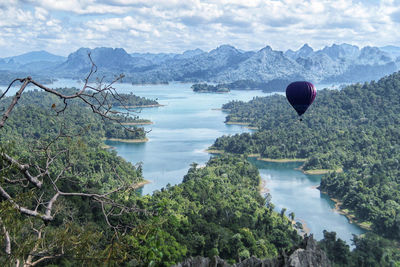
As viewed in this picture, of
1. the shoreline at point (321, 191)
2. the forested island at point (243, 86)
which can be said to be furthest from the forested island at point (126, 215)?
the forested island at point (243, 86)

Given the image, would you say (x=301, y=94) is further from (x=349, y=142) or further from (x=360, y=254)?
(x=349, y=142)

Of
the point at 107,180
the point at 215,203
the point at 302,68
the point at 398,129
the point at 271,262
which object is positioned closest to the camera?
the point at 271,262

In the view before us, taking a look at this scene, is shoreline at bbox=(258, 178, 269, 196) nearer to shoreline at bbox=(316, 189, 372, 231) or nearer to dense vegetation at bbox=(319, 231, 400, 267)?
shoreline at bbox=(316, 189, 372, 231)

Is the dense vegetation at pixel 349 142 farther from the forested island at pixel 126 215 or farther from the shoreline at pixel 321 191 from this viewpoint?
the forested island at pixel 126 215

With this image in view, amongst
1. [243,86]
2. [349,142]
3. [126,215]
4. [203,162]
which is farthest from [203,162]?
[243,86]

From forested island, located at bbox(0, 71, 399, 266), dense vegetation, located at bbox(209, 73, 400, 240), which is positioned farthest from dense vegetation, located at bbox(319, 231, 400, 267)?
dense vegetation, located at bbox(209, 73, 400, 240)

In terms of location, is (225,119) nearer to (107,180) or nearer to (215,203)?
(107,180)

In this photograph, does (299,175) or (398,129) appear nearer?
(299,175)

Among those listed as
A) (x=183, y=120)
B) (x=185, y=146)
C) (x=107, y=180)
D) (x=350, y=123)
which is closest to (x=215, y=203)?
(x=107, y=180)
